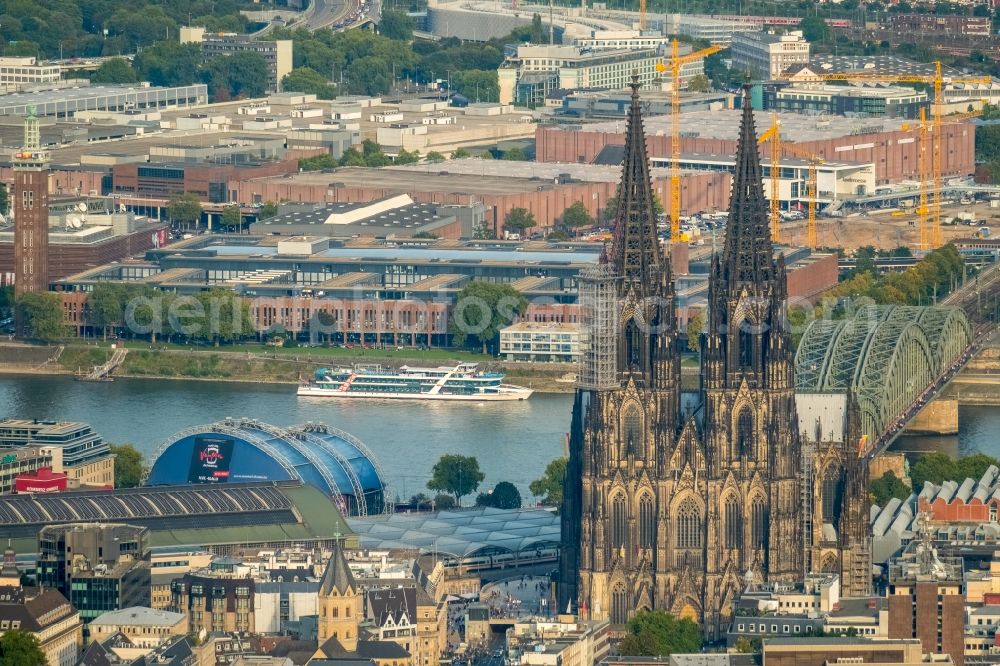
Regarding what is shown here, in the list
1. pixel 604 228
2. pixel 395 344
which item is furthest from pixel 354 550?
pixel 604 228

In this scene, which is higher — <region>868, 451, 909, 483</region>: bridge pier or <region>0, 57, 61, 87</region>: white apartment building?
<region>0, 57, 61, 87</region>: white apartment building

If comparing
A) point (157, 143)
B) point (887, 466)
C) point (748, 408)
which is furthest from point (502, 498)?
point (157, 143)

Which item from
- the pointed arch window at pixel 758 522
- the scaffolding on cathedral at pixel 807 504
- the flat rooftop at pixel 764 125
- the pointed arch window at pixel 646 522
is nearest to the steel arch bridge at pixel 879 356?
the scaffolding on cathedral at pixel 807 504

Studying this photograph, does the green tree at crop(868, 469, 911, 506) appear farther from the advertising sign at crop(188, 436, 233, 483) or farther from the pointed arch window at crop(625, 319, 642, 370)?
the advertising sign at crop(188, 436, 233, 483)

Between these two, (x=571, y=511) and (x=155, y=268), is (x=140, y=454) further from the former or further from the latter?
(x=155, y=268)

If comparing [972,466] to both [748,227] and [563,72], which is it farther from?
[563,72]

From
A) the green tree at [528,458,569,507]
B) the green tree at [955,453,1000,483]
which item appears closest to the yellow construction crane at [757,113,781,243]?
the green tree at [955,453,1000,483]
